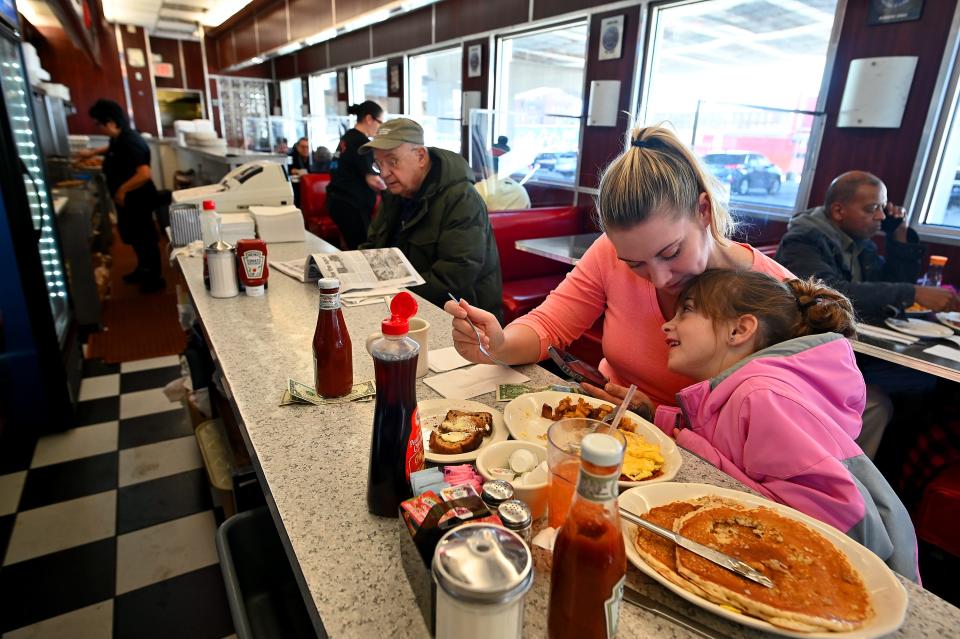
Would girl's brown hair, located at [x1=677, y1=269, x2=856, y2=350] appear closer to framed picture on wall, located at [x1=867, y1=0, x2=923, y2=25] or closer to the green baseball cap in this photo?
the green baseball cap

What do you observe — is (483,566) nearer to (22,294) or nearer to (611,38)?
(22,294)

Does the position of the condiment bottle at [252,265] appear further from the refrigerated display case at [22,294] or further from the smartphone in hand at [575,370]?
the refrigerated display case at [22,294]

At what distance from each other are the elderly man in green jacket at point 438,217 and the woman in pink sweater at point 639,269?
Answer: 82cm

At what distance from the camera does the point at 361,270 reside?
2125 mm

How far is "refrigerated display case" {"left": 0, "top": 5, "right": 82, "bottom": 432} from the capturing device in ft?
7.85

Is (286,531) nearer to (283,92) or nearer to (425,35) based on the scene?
(425,35)

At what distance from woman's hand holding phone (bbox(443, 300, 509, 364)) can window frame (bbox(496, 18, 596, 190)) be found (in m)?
3.72

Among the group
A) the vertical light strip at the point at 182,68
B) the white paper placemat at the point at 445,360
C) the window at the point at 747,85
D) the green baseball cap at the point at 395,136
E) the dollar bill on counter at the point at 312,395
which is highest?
the vertical light strip at the point at 182,68

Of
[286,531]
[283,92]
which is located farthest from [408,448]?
[283,92]

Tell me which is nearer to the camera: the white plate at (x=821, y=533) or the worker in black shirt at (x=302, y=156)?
the white plate at (x=821, y=533)

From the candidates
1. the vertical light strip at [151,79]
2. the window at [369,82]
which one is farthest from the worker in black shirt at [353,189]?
the vertical light strip at [151,79]

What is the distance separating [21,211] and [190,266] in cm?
92

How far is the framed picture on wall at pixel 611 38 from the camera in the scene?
14.0 feet

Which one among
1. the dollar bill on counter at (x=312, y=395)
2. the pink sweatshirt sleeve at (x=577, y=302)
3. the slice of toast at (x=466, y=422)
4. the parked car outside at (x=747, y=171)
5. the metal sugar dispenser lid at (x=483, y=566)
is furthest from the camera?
the parked car outside at (x=747, y=171)
